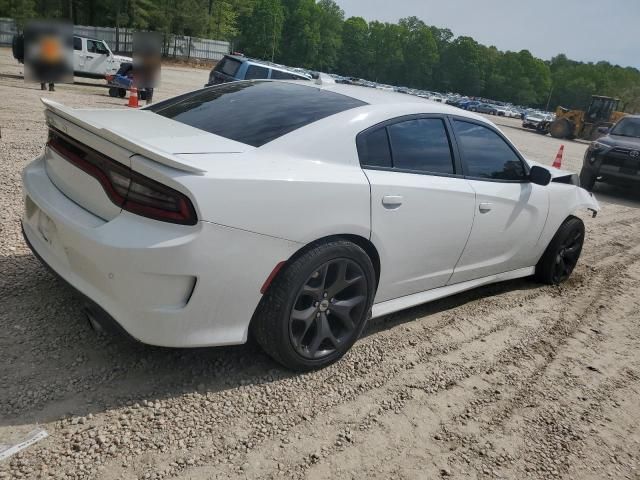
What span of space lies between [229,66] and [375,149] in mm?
14104

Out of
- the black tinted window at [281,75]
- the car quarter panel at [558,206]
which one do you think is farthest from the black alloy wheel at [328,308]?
the black tinted window at [281,75]

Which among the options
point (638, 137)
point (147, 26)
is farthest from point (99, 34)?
point (638, 137)

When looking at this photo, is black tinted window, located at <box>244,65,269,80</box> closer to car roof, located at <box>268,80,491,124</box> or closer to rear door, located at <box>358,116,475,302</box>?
car roof, located at <box>268,80,491,124</box>

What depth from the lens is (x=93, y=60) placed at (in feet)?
62.3

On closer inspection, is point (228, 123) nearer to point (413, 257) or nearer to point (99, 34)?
point (413, 257)

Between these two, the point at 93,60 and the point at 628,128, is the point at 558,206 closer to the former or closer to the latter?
the point at 628,128

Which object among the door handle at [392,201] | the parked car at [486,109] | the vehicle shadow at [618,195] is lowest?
the parked car at [486,109]

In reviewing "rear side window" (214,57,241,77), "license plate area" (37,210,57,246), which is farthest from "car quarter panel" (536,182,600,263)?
"rear side window" (214,57,241,77)

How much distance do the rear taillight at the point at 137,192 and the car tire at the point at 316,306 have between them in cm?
62

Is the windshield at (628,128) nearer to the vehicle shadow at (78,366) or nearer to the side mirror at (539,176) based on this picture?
the side mirror at (539,176)

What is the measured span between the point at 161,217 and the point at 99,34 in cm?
4977

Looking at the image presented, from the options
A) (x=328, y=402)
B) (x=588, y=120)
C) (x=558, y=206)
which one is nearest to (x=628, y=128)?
(x=558, y=206)

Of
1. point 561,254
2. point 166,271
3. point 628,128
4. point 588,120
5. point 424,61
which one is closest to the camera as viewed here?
point 166,271

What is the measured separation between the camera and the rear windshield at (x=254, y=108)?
9.41ft
